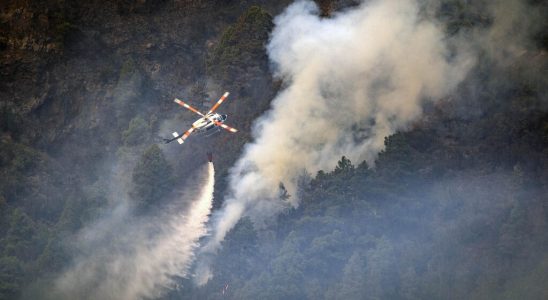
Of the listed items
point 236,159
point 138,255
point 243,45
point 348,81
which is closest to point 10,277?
point 138,255

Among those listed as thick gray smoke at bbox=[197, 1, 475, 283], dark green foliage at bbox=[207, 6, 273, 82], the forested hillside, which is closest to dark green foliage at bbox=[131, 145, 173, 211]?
the forested hillside

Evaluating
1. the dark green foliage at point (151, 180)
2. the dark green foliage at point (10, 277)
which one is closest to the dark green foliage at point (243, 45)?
the dark green foliage at point (151, 180)

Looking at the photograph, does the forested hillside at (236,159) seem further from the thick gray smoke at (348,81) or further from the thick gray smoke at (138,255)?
the thick gray smoke at (348,81)

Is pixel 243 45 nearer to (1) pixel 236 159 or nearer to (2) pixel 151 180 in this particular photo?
(1) pixel 236 159

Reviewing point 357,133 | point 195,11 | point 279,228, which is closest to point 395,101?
point 357,133

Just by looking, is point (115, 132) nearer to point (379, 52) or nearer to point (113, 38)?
point (113, 38)

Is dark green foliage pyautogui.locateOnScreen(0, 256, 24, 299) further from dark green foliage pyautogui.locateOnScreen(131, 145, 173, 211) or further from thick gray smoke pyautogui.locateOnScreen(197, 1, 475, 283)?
thick gray smoke pyautogui.locateOnScreen(197, 1, 475, 283)
